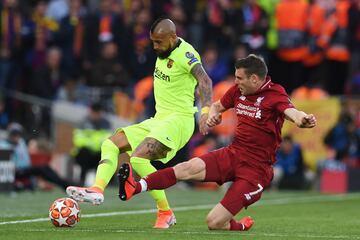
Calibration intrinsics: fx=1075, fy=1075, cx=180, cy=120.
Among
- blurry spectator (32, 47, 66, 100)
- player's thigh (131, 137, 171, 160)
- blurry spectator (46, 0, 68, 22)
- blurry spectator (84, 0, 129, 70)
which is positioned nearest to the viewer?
player's thigh (131, 137, 171, 160)

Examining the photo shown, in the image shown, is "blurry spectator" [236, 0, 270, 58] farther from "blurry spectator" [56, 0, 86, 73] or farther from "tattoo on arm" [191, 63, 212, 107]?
"tattoo on arm" [191, 63, 212, 107]

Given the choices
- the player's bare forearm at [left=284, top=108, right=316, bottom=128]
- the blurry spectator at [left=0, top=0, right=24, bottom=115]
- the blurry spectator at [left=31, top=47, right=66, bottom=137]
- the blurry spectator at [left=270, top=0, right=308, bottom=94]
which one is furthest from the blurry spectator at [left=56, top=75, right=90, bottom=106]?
the player's bare forearm at [left=284, top=108, right=316, bottom=128]

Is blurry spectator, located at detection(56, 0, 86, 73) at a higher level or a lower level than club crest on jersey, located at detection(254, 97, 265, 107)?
lower

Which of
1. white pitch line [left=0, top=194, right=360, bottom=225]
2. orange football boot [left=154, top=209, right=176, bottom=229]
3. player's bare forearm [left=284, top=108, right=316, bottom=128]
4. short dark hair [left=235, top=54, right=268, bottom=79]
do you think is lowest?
white pitch line [left=0, top=194, right=360, bottom=225]

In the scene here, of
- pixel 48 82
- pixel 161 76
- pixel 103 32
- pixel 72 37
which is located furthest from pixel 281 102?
pixel 72 37

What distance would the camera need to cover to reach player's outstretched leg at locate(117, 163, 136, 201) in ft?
34.9

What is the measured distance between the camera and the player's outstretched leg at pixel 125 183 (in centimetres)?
1062

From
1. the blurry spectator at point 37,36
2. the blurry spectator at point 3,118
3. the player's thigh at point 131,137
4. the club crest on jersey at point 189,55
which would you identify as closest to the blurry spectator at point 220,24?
the blurry spectator at point 37,36

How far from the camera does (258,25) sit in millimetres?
22578

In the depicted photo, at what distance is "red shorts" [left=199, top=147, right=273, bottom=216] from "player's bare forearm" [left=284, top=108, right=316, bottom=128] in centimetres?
83

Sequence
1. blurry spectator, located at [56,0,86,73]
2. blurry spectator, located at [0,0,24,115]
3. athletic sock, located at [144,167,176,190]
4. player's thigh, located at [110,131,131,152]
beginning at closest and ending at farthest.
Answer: athletic sock, located at [144,167,176,190], player's thigh, located at [110,131,131,152], blurry spectator, located at [0,0,24,115], blurry spectator, located at [56,0,86,73]

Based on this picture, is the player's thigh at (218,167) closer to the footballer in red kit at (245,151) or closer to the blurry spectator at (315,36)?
the footballer in red kit at (245,151)

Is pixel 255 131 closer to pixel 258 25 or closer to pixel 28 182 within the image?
pixel 28 182

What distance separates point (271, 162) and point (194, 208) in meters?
4.65
